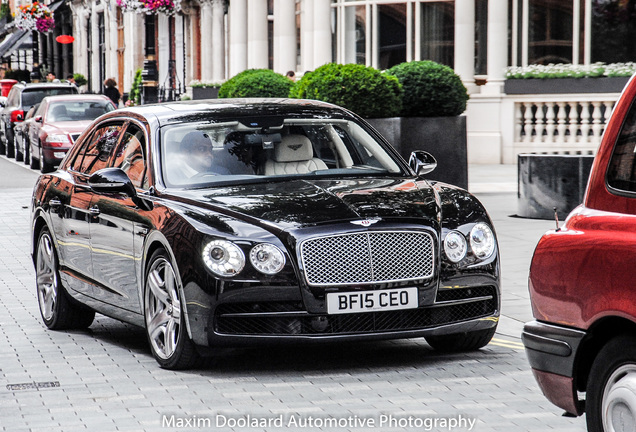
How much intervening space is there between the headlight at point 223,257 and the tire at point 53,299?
2.20m

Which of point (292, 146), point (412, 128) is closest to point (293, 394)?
point (292, 146)

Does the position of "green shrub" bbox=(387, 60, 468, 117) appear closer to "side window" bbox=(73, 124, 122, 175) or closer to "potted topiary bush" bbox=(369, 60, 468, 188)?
"potted topiary bush" bbox=(369, 60, 468, 188)

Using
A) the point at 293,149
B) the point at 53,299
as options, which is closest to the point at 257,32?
the point at 53,299

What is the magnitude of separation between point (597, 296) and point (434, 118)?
487 inches

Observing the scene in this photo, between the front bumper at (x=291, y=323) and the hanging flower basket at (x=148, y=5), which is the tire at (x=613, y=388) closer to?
the front bumper at (x=291, y=323)

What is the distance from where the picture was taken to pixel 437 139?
16828mm

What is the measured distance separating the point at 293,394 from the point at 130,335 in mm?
2389

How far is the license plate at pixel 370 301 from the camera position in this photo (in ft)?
22.0

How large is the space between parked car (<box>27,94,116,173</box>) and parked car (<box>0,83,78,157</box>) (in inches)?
127

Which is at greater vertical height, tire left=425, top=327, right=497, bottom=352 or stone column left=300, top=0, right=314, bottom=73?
stone column left=300, top=0, right=314, bottom=73

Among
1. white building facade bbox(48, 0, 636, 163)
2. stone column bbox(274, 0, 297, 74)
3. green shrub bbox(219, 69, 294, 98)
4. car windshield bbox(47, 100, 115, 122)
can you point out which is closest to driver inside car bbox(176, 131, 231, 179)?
green shrub bbox(219, 69, 294, 98)

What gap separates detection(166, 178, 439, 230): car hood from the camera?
6.88 m

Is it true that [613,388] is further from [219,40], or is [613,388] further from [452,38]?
[219,40]

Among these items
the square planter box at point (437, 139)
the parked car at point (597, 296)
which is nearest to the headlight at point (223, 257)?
the parked car at point (597, 296)
